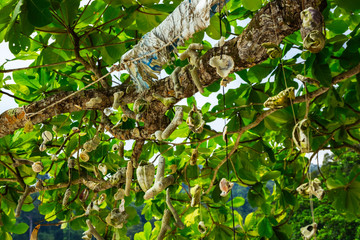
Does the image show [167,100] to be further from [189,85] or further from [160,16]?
[160,16]

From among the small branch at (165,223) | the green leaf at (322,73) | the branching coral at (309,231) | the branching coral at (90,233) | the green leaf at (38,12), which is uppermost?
the green leaf at (38,12)

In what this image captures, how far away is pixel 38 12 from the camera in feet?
2.26

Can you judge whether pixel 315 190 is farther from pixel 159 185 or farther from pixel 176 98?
pixel 176 98

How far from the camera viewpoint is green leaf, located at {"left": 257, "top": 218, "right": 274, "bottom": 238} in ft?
4.50

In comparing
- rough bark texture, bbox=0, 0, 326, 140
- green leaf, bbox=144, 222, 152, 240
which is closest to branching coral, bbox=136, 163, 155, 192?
rough bark texture, bbox=0, 0, 326, 140

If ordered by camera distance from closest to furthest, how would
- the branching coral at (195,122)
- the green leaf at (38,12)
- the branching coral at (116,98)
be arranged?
the branching coral at (195,122)
the green leaf at (38,12)
the branching coral at (116,98)

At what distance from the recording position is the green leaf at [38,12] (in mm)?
681

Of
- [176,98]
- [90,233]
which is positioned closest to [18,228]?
[90,233]

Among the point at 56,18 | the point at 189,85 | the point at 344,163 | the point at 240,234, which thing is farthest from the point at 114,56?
the point at 344,163

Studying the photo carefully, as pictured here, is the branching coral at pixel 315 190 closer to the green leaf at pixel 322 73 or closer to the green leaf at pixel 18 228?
the green leaf at pixel 322 73

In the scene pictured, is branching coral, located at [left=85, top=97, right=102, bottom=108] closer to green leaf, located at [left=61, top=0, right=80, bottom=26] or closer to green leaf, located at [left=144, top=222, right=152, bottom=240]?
green leaf, located at [left=61, top=0, right=80, bottom=26]

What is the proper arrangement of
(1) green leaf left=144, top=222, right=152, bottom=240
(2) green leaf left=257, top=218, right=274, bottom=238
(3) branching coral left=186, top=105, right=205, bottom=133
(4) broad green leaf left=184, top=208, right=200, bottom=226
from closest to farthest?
(3) branching coral left=186, top=105, right=205, bottom=133 → (2) green leaf left=257, top=218, right=274, bottom=238 → (4) broad green leaf left=184, top=208, right=200, bottom=226 → (1) green leaf left=144, top=222, right=152, bottom=240

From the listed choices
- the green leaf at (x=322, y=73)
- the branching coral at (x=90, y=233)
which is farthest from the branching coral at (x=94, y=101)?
the green leaf at (x=322, y=73)

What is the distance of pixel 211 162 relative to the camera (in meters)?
1.41
